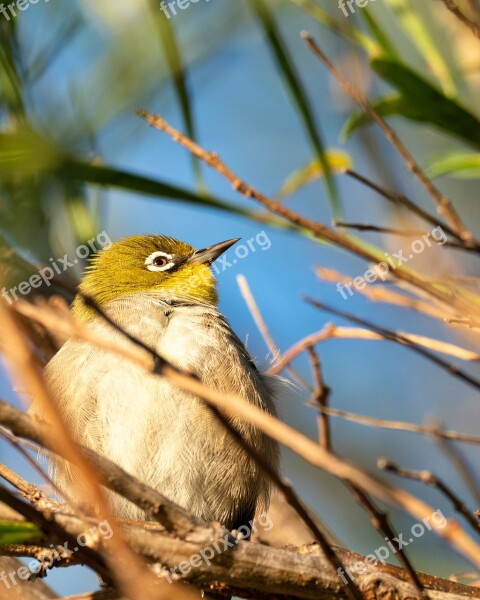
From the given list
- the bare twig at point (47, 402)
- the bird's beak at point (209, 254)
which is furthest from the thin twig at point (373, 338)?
the bird's beak at point (209, 254)

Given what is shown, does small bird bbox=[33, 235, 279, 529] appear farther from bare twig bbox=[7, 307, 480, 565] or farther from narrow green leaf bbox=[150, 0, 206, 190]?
bare twig bbox=[7, 307, 480, 565]

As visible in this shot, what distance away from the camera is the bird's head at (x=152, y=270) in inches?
245

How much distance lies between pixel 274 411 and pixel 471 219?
18.3 feet

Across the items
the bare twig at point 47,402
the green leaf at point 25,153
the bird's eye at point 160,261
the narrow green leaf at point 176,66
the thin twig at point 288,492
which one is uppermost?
the narrow green leaf at point 176,66

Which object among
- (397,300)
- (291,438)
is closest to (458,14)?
(397,300)

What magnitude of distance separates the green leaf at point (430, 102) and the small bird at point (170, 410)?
179 cm

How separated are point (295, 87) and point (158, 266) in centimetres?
261

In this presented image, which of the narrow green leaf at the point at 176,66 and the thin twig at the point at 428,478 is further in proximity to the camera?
the narrow green leaf at the point at 176,66

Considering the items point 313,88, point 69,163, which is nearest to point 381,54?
point 69,163

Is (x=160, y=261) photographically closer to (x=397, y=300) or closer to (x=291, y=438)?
(x=397, y=300)

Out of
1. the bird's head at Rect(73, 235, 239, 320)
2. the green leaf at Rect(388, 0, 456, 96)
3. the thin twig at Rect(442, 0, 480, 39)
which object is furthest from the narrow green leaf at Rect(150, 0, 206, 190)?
the bird's head at Rect(73, 235, 239, 320)

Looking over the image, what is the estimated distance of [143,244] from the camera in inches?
261

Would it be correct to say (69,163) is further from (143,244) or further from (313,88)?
(313,88)

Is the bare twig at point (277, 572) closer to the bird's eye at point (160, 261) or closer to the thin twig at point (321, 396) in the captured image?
the thin twig at point (321, 396)
